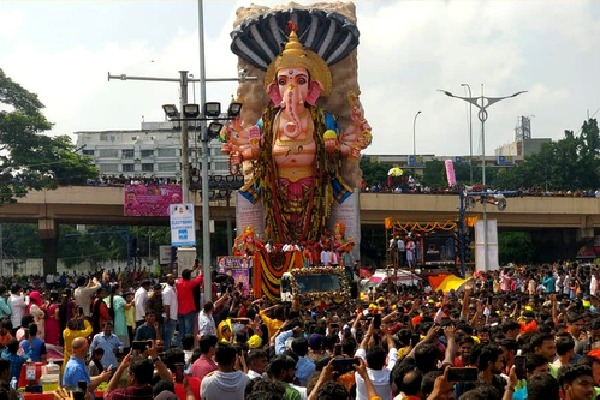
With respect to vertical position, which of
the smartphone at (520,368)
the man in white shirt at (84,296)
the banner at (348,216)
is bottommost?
the man in white shirt at (84,296)

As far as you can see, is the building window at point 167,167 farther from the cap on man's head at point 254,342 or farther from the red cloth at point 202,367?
the red cloth at point 202,367

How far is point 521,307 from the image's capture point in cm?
2030

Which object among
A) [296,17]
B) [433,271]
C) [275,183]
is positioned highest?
[296,17]

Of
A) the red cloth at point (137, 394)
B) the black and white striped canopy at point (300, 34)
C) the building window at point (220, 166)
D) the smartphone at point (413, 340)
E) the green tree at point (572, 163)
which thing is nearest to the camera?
the red cloth at point (137, 394)

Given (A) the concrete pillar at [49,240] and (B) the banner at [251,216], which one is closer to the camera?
(B) the banner at [251,216]

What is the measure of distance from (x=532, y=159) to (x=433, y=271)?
5477cm

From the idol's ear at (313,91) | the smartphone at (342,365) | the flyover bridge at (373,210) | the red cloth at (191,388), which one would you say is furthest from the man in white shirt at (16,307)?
the flyover bridge at (373,210)

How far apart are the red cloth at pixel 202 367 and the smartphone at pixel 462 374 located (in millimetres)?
3948

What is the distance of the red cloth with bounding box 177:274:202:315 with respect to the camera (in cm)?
1991

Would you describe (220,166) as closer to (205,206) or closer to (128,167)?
(128,167)

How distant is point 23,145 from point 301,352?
135ft

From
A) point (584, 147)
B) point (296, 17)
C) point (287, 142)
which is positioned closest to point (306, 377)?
point (287, 142)

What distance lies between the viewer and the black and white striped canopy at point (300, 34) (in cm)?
4256

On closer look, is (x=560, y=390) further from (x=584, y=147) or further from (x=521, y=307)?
(x=584, y=147)
